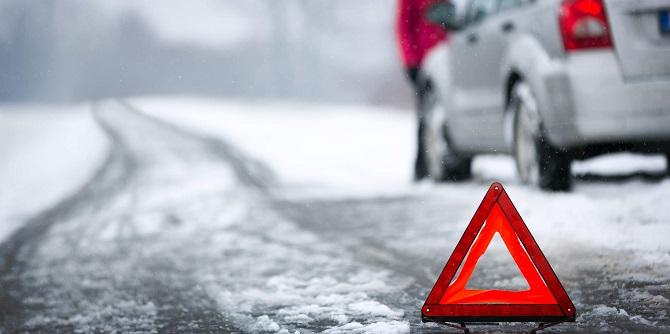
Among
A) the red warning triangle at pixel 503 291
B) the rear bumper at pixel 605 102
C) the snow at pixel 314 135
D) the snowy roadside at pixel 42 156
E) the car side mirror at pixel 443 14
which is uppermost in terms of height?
the car side mirror at pixel 443 14

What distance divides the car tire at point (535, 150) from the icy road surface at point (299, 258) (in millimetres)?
155

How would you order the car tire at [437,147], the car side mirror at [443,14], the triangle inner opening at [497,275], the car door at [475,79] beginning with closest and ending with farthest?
the triangle inner opening at [497,275], the car door at [475,79], the car side mirror at [443,14], the car tire at [437,147]

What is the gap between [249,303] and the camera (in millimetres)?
3979

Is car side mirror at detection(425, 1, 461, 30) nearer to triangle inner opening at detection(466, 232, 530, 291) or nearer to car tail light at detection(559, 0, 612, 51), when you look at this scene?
car tail light at detection(559, 0, 612, 51)

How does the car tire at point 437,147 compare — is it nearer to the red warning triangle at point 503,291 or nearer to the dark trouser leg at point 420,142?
the dark trouser leg at point 420,142

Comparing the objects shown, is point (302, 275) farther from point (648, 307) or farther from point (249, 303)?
point (648, 307)

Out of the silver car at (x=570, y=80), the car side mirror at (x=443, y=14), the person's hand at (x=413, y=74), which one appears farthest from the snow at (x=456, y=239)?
the car side mirror at (x=443, y=14)

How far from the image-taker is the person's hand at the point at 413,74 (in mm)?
10023

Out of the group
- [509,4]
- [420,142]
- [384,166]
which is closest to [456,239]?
[509,4]

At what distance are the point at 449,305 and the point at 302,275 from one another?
148 centimetres

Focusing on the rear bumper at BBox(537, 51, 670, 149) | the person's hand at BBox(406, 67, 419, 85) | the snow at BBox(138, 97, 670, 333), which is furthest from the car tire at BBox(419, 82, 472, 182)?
the rear bumper at BBox(537, 51, 670, 149)

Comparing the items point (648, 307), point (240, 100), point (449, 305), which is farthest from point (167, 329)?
point (240, 100)

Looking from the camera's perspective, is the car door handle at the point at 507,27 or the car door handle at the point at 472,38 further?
the car door handle at the point at 472,38

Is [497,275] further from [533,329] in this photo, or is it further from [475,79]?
[475,79]
